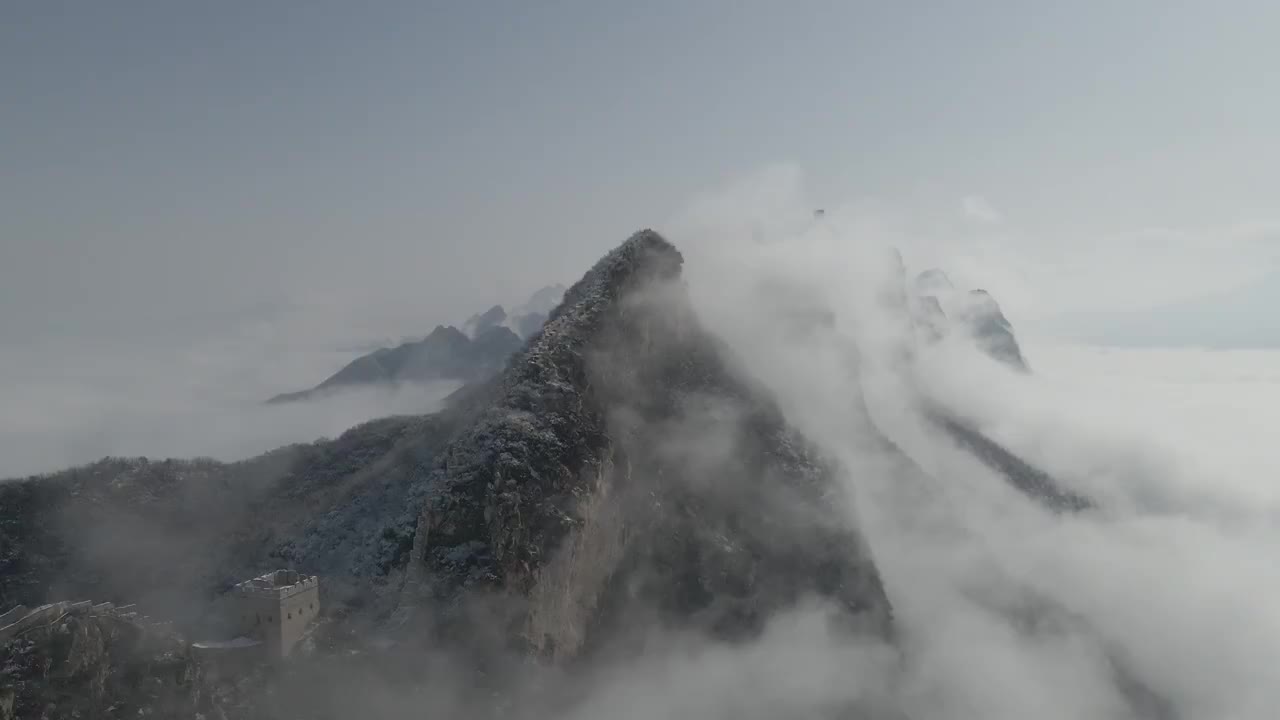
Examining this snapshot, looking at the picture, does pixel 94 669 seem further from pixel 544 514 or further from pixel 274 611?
pixel 544 514

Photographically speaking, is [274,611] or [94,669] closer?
[94,669]

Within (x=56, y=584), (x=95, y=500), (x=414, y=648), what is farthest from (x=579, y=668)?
(x=95, y=500)

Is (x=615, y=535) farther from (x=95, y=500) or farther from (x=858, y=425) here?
(x=95, y=500)

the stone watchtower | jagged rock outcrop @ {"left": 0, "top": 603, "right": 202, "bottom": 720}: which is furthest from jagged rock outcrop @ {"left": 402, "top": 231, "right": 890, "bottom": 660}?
jagged rock outcrop @ {"left": 0, "top": 603, "right": 202, "bottom": 720}

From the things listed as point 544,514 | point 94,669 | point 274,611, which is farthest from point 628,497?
point 94,669

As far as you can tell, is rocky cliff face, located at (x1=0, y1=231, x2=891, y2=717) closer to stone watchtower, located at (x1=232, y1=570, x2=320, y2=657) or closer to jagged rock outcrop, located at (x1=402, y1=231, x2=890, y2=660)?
jagged rock outcrop, located at (x1=402, y1=231, x2=890, y2=660)

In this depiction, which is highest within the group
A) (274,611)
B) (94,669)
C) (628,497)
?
(628,497)
